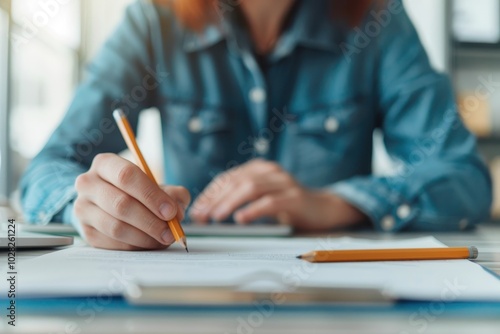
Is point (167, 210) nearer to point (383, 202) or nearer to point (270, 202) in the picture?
point (270, 202)

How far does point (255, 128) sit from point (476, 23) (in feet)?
6.20

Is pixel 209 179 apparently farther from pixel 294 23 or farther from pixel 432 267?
pixel 432 267

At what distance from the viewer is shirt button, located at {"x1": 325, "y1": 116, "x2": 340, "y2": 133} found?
3.31 feet

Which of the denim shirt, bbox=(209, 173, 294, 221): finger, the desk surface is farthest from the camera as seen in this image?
the denim shirt

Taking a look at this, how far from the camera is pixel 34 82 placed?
97.2 inches

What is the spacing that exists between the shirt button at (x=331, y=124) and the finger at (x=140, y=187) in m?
0.60

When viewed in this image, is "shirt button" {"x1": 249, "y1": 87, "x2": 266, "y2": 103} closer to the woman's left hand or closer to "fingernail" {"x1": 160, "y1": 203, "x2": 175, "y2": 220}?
the woman's left hand

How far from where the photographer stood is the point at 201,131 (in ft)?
3.27

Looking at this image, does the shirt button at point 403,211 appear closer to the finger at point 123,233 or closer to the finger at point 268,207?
the finger at point 268,207

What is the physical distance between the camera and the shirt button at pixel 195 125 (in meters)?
1.00

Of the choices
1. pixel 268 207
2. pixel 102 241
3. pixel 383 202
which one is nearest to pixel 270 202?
pixel 268 207

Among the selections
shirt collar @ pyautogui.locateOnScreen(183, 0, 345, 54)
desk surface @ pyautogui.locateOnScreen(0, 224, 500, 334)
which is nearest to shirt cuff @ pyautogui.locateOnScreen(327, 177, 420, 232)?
shirt collar @ pyautogui.locateOnScreen(183, 0, 345, 54)

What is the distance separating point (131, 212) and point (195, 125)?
56 cm

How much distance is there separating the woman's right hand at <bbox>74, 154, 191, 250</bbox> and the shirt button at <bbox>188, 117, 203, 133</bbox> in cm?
49
